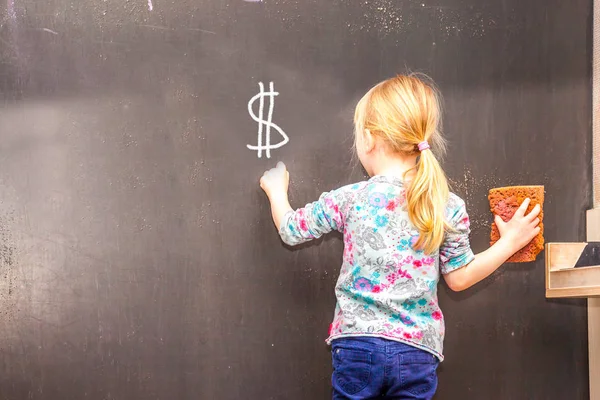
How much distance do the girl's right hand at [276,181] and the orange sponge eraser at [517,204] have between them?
0.43 meters

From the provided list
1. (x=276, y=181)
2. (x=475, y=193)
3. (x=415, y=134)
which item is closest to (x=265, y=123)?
(x=276, y=181)

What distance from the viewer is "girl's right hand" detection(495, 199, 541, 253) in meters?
1.37

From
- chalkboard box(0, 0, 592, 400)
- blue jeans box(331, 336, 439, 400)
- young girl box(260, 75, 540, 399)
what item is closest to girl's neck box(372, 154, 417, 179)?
young girl box(260, 75, 540, 399)

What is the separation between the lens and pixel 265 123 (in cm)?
142

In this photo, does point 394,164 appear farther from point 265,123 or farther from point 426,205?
point 265,123

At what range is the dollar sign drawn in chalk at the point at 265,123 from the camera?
142 centimetres

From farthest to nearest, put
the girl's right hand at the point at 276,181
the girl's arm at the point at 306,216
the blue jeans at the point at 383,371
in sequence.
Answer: the girl's right hand at the point at 276,181, the girl's arm at the point at 306,216, the blue jeans at the point at 383,371

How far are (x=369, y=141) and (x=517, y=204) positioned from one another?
14.5 inches

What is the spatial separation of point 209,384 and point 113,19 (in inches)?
31.2

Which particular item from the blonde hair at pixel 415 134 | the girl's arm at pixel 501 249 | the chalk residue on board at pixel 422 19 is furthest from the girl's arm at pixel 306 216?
the chalk residue on board at pixel 422 19

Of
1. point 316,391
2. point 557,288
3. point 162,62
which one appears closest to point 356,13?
point 162,62

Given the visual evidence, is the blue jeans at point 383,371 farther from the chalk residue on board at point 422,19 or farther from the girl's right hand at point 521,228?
the chalk residue on board at point 422,19

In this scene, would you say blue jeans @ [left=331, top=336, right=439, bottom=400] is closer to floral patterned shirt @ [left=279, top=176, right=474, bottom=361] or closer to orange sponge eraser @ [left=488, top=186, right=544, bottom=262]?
floral patterned shirt @ [left=279, top=176, right=474, bottom=361]

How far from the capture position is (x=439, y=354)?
1.23m
